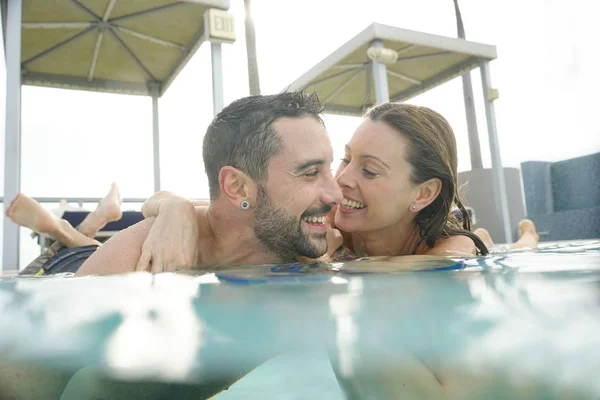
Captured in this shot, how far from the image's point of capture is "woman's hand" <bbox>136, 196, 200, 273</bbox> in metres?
1.96

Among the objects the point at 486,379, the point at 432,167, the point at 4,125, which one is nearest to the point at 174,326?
the point at 486,379

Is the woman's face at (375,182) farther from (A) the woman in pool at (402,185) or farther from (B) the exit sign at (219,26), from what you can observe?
(B) the exit sign at (219,26)

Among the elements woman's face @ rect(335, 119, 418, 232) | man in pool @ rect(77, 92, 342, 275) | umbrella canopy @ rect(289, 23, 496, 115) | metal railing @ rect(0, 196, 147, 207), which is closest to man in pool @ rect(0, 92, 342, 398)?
man in pool @ rect(77, 92, 342, 275)

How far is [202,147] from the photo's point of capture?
103 inches

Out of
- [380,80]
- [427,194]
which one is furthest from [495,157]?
[427,194]

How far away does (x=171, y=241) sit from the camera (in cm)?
208

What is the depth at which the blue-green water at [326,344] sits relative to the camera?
0.73 metres

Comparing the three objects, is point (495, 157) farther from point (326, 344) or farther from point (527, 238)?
point (326, 344)

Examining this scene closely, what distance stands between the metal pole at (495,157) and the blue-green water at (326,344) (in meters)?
7.79

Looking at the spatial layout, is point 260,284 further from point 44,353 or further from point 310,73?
point 310,73

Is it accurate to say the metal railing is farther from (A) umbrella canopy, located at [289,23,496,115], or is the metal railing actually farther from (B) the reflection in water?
(B) the reflection in water

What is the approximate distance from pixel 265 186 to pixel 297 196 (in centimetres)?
18

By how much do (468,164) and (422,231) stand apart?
781cm

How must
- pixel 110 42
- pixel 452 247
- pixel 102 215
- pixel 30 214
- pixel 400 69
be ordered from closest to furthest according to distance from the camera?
pixel 452 247, pixel 30 214, pixel 102 215, pixel 110 42, pixel 400 69
